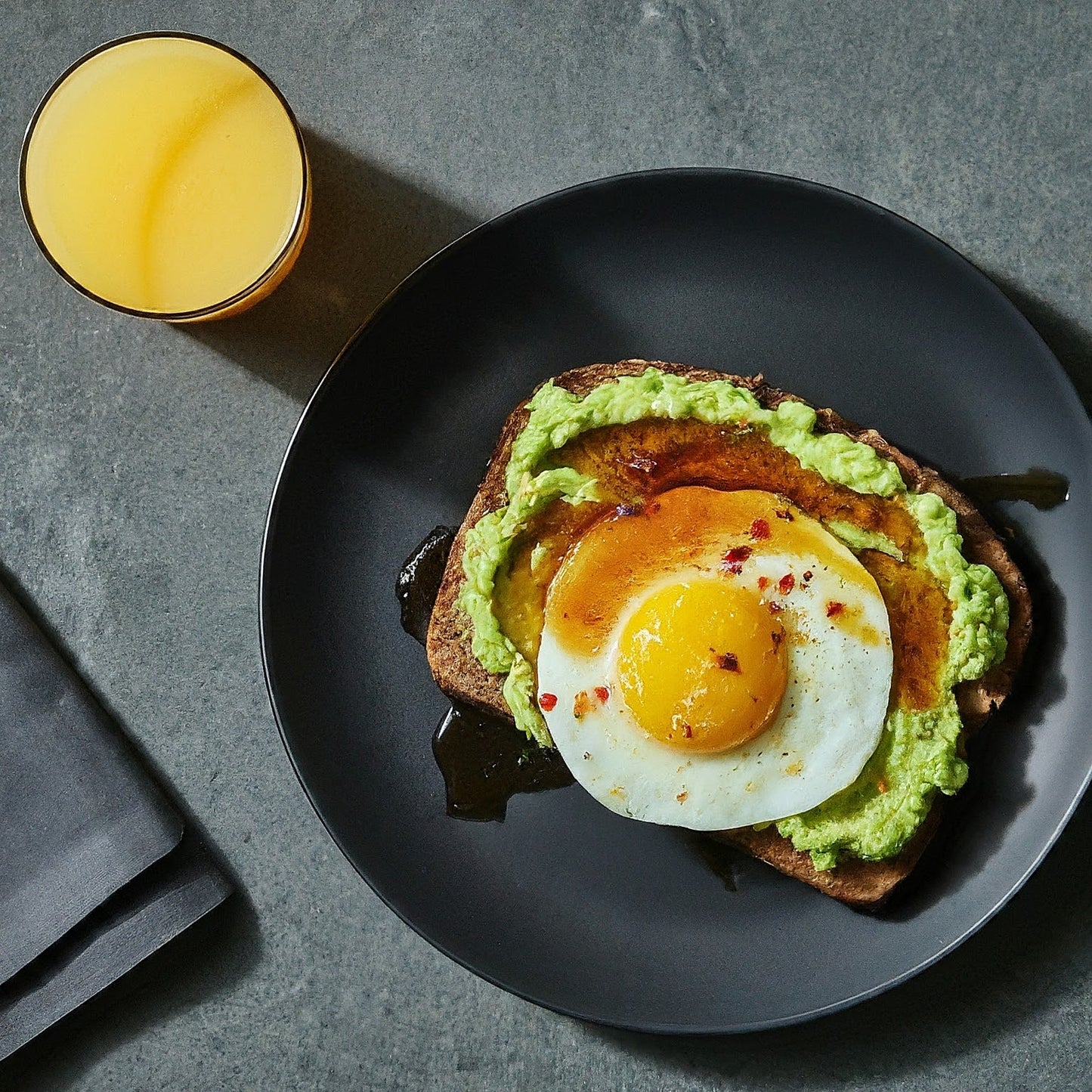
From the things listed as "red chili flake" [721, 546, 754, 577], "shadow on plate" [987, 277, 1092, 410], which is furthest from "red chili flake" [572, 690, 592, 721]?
"shadow on plate" [987, 277, 1092, 410]

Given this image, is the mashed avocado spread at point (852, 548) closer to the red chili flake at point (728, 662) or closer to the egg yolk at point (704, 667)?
the egg yolk at point (704, 667)

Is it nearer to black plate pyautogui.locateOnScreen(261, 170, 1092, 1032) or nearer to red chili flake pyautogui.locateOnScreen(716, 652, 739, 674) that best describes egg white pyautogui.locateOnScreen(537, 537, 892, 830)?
red chili flake pyautogui.locateOnScreen(716, 652, 739, 674)

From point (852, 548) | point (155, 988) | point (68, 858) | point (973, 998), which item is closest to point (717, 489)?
point (852, 548)

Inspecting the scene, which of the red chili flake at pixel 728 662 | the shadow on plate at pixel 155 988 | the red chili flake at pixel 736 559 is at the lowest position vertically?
the shadow on plate at pixel 155 988

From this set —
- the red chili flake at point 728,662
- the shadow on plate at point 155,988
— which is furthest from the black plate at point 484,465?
the red chili flake at point 728,662

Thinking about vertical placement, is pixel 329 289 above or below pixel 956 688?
above

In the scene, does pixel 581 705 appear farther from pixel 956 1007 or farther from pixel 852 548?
pixel 956 1007
